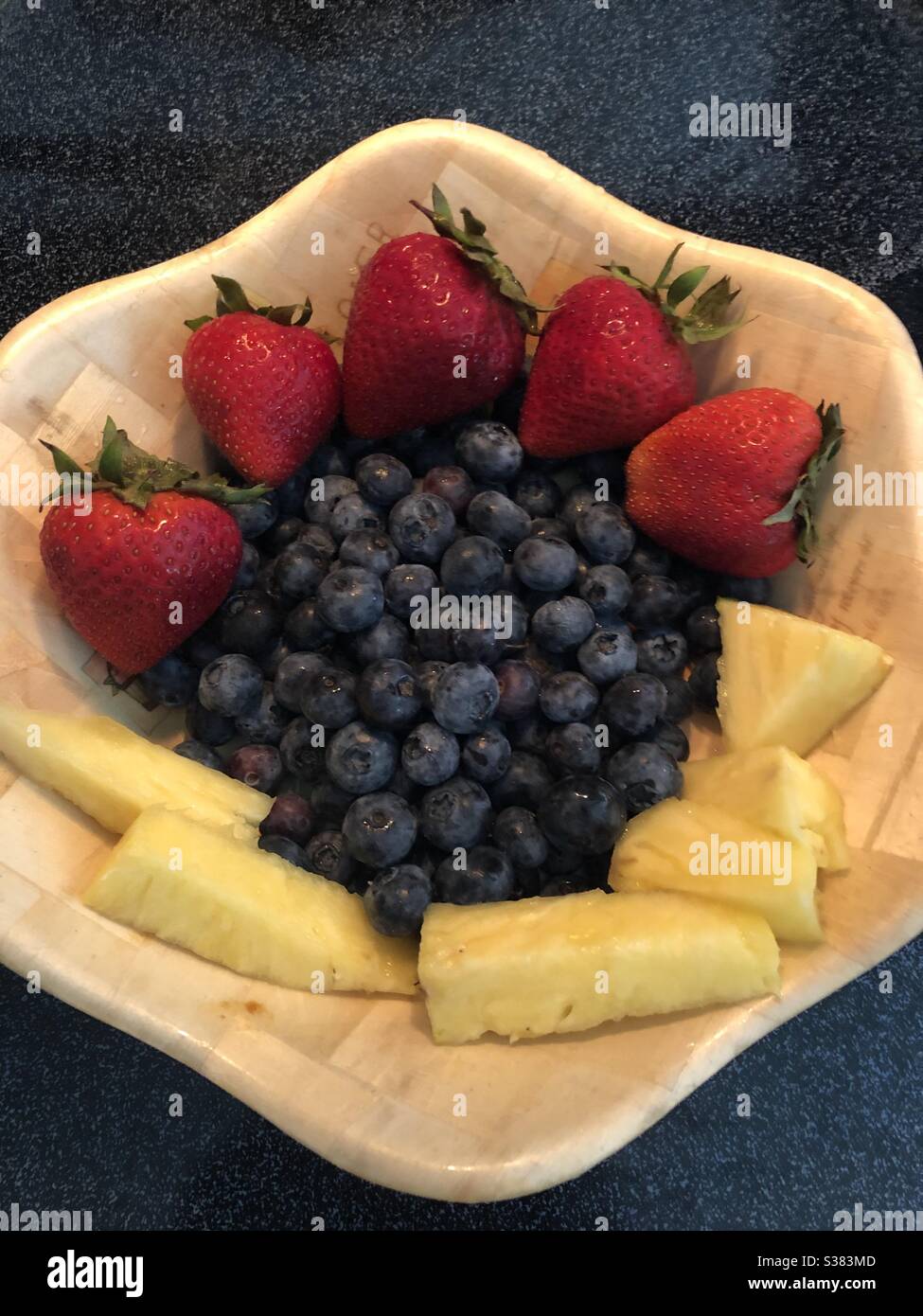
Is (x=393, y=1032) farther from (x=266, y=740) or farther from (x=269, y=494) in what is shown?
(x=269, y=494)

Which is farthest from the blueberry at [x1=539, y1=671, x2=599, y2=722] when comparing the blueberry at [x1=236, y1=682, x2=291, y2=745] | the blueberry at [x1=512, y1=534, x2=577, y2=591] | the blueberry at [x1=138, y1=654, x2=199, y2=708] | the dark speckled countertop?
the dark speckled countertop

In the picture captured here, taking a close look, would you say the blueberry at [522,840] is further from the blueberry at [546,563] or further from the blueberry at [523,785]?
the blueberry at [546,563]

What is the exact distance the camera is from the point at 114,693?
1.09 m

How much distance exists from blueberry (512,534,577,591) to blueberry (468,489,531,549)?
0.08 feet

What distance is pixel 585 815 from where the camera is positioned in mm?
939

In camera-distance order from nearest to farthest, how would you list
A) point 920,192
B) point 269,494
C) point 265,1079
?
point 265,1079 → point 269,494 → point 920,192

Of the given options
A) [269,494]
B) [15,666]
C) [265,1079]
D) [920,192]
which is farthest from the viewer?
[920,192]

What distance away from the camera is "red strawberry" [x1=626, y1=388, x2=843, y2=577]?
3.19ft

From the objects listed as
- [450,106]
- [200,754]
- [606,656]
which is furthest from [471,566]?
[450,106]

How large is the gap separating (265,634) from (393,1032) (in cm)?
47

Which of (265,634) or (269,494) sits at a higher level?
(269,494)

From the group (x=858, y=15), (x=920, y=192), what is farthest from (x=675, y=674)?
(x=858, y=15)

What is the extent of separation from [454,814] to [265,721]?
27 centimetres

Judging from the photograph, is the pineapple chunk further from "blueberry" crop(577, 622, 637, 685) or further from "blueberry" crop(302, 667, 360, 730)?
"blueberry" crop(302, 667, 360, 730)
